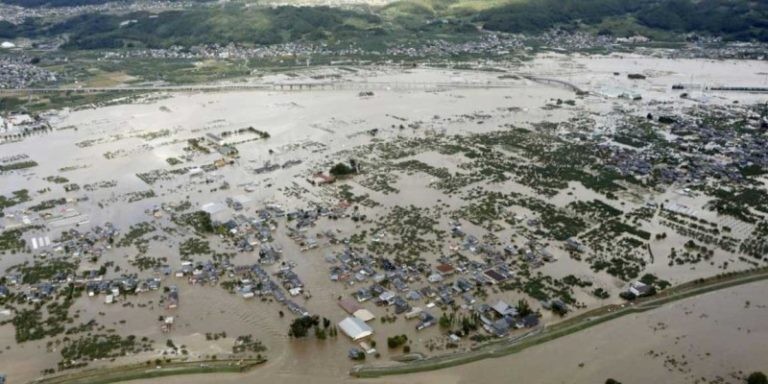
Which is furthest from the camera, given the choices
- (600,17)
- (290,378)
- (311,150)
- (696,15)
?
(600,17)

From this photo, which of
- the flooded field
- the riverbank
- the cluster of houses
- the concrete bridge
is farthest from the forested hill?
the riverbank

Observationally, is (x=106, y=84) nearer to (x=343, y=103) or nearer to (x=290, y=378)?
(x=343, y=103)

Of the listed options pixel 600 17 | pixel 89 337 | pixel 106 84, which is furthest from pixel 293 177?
pixel 600 17

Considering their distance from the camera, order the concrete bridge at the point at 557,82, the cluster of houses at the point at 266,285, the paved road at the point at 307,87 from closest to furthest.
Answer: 1. the cluster of houses at the point at 266,285
2. the concrete bridge at the point at 557,82
3. the paved road at the point at 307,87

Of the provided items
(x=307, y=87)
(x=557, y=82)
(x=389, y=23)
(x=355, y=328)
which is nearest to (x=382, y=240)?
(x=355, y=328)

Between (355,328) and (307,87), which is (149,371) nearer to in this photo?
(355,328)

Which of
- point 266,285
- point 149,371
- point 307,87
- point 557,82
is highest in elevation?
point 557,82

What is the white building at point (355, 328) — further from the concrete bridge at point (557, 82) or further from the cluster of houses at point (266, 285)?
the concrete bridge at point (557, 82)

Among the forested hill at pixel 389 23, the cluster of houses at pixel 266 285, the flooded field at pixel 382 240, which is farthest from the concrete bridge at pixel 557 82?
the cluster of houses at pixel 266 285
